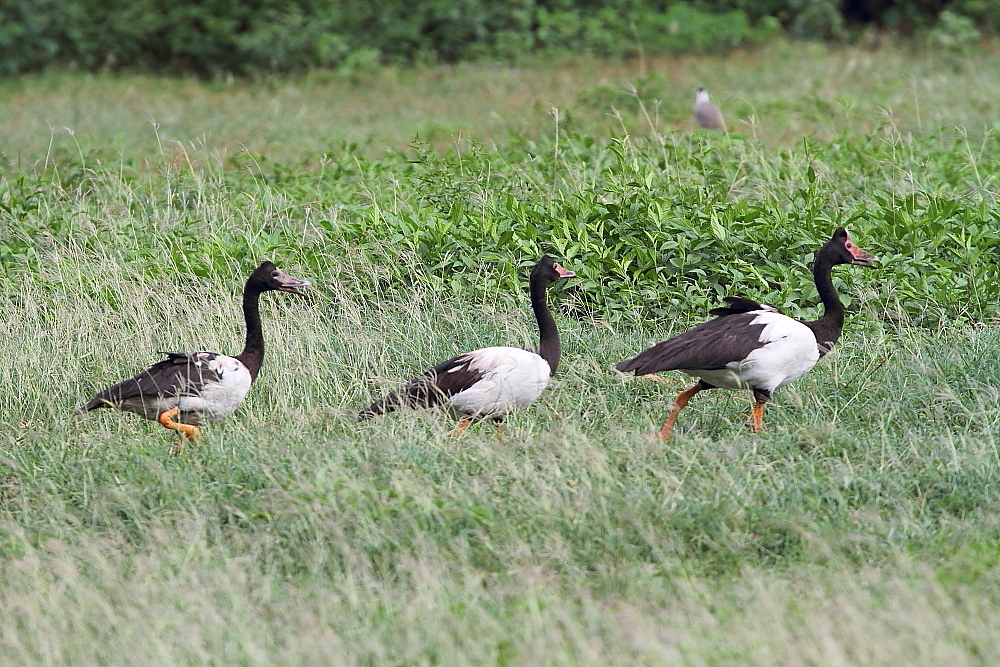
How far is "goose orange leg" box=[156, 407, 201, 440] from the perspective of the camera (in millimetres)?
5875

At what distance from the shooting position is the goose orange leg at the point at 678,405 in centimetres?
590

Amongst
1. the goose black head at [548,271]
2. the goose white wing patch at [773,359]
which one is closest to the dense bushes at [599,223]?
the goose black head at [548,271]

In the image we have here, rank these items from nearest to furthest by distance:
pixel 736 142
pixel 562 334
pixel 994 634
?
1. pixel 994 634
2. pixel 562 334
3. pixel 736 142

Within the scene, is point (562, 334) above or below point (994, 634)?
below

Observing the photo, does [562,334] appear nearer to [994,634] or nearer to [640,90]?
[994,634]

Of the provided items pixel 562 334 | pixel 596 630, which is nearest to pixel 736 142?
pixel 562 334

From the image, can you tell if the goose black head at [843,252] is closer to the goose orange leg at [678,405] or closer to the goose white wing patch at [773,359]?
the goose white wing patch at [773,359]

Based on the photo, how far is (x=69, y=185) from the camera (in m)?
10.1

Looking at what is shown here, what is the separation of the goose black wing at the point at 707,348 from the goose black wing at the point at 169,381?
6.75ft

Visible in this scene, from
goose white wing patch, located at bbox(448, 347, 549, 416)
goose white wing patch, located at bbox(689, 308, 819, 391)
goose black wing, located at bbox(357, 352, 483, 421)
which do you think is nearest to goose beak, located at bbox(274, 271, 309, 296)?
goose black wing, located at bbox(357, 352, 483, 421)

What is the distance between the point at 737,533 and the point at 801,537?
0.24m

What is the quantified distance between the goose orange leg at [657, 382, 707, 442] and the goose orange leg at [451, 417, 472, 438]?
3.12 ft

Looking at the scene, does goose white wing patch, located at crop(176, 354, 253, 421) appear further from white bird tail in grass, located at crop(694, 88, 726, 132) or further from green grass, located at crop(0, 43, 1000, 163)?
white bird tail in grass, located at crop(694, 88, 726, 132)

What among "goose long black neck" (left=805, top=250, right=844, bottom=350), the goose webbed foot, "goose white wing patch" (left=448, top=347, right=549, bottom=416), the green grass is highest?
"goose long black neck" (left=805, top=250, right=844, bottom=350)
